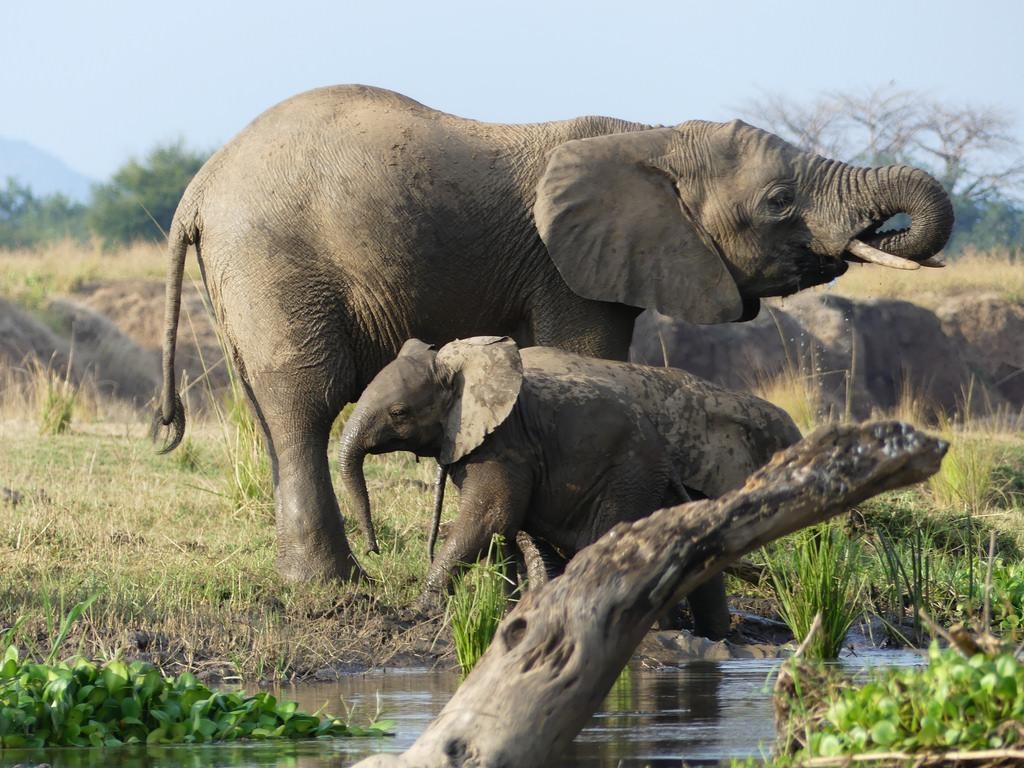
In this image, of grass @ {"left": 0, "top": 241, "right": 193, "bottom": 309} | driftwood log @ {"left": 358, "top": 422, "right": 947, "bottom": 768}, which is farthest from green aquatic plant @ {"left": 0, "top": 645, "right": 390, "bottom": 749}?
→ grass @ {"left": 0, "top": 241, "right": 193, "bottom": 309}

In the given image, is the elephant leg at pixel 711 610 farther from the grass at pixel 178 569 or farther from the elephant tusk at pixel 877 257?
the elephant tusk at pixel 877 257

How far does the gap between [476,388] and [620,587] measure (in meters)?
3.15

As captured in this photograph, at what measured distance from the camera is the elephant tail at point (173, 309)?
9312 mm

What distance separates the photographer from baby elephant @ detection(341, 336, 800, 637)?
25.7 ft

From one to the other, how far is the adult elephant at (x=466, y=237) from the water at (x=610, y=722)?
197 cm

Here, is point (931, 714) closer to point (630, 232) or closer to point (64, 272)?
point (630, 232)

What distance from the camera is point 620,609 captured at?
187 inches

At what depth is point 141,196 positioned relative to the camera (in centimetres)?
4912

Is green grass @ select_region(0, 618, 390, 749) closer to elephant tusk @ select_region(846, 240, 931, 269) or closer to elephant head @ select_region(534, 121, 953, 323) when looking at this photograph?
elephant head @ select_region(534, 121, 953, 323)

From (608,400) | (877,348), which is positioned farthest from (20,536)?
(877,348)

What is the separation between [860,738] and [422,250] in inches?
193

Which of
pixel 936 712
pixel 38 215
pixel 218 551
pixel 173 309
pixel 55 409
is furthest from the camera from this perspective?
pixel 38 215

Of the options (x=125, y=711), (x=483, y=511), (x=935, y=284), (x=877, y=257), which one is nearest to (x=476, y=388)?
(x=483, y=511)

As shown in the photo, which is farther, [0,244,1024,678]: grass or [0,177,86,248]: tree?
[0,177,86,248]: tree
